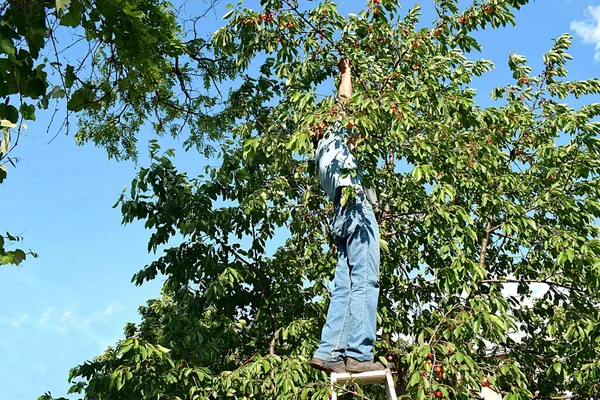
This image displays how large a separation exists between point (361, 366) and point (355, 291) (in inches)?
16.3

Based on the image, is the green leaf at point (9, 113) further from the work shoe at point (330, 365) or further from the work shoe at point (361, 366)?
the work shoe at point (361, 366)

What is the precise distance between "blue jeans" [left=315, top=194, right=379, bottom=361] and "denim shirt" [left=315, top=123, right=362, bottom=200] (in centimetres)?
13

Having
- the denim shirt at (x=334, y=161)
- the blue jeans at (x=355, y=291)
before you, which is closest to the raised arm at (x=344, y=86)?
the denim shirt at (x=334, y=161)

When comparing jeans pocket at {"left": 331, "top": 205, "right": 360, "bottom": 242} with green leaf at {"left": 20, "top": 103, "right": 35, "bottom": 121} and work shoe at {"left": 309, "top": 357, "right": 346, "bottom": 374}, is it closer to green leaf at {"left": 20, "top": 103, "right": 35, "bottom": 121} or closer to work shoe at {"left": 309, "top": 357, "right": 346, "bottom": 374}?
work shoe at {"left": 309, "top": 357, "right": 346, "bottom": 374}

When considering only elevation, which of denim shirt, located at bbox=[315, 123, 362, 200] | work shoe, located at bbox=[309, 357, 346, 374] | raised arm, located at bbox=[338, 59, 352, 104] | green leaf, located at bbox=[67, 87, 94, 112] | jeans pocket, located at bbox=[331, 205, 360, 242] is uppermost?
raised arm, located at bbox=[338, 59, 352, 104]

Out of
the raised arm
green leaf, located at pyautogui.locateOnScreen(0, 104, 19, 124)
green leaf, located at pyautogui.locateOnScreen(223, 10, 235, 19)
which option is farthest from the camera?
green leaf, located at pyautogui.locateOnScreen(223, 10, 235, 19)

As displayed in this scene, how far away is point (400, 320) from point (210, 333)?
185 cm

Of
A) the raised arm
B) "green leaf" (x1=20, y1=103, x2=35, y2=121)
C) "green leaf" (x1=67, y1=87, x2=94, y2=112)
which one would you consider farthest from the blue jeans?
"green leaf" (x1=20, y1=103, x2=35, y2=121)

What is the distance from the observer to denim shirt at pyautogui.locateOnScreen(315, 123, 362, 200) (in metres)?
3.49

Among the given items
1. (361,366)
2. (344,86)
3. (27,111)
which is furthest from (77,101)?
(361,366)

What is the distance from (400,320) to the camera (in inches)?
226

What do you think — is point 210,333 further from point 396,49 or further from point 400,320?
point 396,49

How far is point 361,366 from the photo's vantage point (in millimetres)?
3199

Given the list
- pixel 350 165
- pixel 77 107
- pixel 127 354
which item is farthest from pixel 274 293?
pixel 77 107
